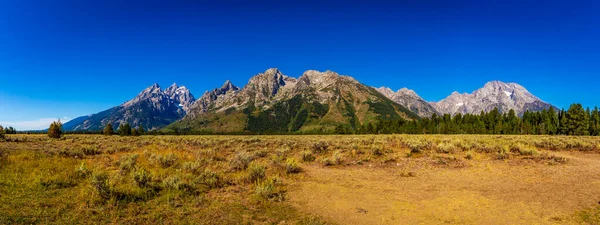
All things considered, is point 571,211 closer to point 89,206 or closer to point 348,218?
point 348,218

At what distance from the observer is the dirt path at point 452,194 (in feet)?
30.3

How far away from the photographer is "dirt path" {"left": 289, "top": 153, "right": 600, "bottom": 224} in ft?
30.3

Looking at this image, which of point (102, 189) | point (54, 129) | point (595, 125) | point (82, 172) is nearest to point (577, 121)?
point (595, 125)

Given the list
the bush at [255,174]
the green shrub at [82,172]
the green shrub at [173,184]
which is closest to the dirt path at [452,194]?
the bush at [255,174]

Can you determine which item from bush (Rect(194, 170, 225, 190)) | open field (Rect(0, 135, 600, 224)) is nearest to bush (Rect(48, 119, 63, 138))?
open field (Rect(0, 135, 600, 224))

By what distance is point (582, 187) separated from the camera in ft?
40.1

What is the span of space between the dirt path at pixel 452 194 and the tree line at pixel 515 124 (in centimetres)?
8935

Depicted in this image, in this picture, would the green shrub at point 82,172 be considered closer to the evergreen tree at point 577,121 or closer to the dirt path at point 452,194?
the dirt path at point 452,194

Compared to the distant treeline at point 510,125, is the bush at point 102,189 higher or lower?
lower

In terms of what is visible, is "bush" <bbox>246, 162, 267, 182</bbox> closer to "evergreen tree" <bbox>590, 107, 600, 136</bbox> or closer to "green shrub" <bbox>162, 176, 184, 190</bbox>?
"green shrub" <bbox>162, 176, 184, 190</bbox>

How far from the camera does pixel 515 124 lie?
96.5 m

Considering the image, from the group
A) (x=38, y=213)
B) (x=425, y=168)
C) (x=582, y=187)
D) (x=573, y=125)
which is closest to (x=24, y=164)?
(x=38, y=213)

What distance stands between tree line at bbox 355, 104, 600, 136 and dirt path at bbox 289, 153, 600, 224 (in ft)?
293

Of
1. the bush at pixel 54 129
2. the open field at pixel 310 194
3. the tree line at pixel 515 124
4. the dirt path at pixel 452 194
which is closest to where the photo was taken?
the open field at pixel 310 194
